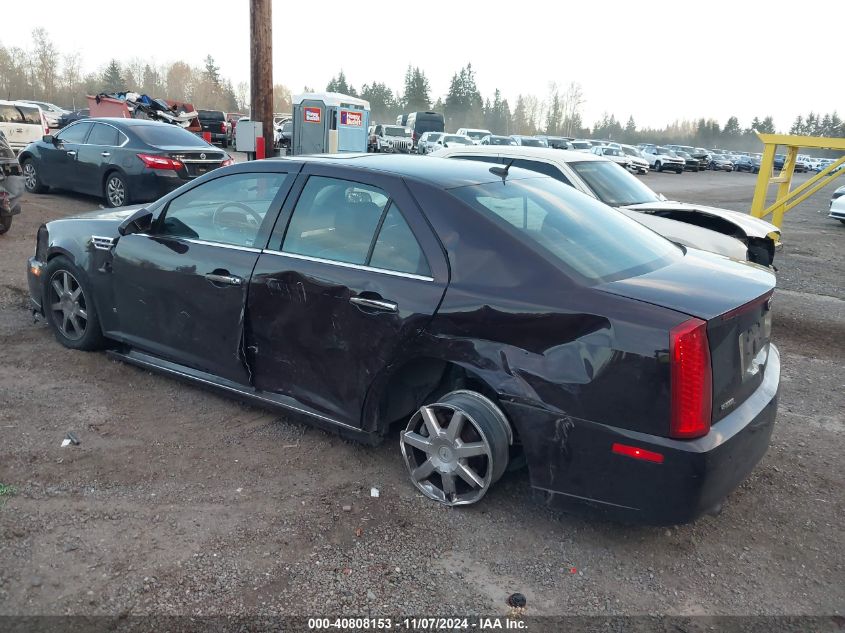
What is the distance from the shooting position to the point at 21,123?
1877cm

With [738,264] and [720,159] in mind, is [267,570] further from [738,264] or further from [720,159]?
[720,159]

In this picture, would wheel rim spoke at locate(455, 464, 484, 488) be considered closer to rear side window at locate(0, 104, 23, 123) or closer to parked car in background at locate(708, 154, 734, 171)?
rear side window at locate(0, 104, 23, 123)

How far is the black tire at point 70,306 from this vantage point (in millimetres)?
4891

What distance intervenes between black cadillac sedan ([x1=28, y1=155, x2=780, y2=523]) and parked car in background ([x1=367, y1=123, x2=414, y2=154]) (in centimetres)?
2697

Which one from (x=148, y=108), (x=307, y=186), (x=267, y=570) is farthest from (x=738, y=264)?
(x=148, y=108)

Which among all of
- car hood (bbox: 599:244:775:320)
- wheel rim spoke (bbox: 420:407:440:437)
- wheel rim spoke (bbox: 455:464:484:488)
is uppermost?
car hood (bbox: 599:244:775:320)

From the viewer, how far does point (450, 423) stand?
3.26 metres

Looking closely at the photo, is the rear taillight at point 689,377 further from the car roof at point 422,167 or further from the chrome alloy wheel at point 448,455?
the car roof at point 422,167

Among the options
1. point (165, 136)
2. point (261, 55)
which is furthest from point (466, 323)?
point (165, 136)

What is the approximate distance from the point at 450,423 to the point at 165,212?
2452 millimetres

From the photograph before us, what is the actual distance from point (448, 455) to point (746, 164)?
5876 centimetres

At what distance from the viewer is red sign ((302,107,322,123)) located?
19281 millimetres

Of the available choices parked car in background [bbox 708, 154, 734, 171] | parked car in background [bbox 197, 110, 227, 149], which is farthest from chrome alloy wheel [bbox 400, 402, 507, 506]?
parked car in background [bbox 708, 154, 734, 171]

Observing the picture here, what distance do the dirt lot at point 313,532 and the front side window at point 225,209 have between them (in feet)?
3.61
